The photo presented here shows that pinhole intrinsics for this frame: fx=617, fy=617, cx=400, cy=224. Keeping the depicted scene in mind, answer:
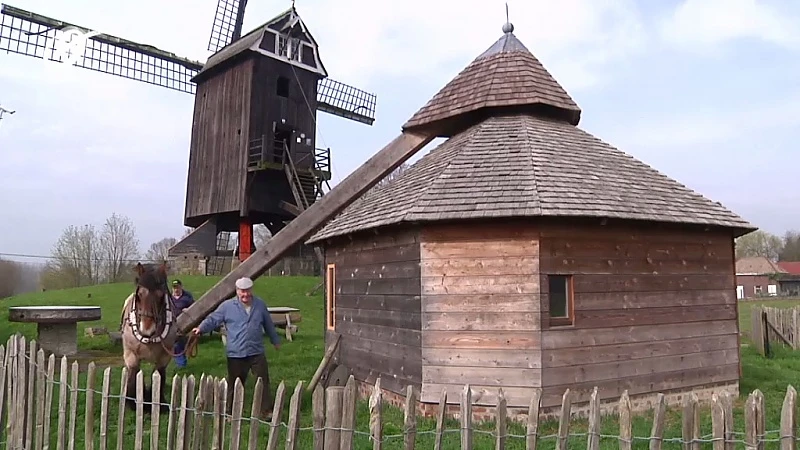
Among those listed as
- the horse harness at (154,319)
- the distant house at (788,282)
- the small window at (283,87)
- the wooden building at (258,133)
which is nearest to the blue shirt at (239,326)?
the horse harness at (154,319)

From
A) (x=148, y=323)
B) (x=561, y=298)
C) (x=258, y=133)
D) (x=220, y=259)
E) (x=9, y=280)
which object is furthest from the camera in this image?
(x=9, y=280)

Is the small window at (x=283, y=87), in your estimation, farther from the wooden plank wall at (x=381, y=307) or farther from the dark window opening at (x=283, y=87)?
the wooden plank wall at (x=381, y=307)

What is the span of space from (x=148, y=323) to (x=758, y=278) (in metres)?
77.5

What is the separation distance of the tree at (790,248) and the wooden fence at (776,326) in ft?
250

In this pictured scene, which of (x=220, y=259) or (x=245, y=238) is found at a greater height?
(x=245, y=238)

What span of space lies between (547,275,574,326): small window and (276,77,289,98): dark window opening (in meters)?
17.1

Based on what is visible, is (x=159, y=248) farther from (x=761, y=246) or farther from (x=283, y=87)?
(x=761, y=246)

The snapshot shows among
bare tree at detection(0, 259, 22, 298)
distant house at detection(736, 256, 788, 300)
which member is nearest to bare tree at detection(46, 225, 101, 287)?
→ bare tree at detection(0, 259, 22, 298)

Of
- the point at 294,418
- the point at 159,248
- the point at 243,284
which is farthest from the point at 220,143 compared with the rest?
the point at 159,248

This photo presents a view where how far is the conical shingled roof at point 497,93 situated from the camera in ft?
35.1

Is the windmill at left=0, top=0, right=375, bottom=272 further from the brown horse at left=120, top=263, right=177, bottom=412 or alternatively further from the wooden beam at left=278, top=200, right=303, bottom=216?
the brown horse at left=120, top=263, right=177, bottom=412

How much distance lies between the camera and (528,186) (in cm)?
816

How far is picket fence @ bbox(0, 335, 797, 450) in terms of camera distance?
364 cm

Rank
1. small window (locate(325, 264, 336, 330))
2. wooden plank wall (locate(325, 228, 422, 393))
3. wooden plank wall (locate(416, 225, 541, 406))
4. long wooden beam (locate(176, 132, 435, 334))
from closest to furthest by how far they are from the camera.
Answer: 1. wooden plank wall (locate(416, 225, 541, 406))
2. wooden plank wall (locate(325, 228, 422, 393))
3. long wooden beam (locate(176, 132, 435, 334))
4. small window (locate(325, 264, 336, 330))
